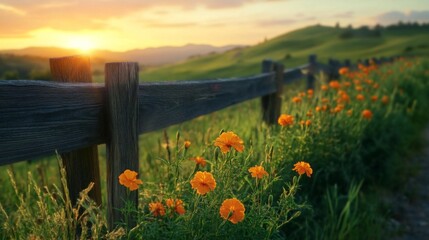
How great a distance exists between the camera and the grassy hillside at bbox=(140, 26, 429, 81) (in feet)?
152

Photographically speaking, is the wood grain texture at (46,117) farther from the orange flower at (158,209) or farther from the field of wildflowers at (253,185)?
the orange flower at (158,209)

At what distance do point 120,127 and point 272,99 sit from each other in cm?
360

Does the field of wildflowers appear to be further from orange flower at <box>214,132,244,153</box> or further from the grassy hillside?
the grassy hillside

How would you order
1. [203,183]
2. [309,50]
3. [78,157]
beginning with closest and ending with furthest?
[203,183] < [78,157] < [309,50]

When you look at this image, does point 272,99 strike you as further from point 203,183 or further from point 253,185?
point 203,183

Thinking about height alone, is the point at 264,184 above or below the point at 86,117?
below

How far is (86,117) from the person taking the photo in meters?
2.13

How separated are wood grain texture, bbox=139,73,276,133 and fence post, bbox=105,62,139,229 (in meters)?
0.18

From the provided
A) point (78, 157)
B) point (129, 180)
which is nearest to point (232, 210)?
→ point (129, 180)

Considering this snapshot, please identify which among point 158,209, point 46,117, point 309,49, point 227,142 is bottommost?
point 158,209

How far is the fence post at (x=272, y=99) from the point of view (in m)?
5.57

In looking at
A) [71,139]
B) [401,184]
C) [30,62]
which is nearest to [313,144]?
[401,184]

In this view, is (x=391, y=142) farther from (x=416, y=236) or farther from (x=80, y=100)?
(x=80, y=100)

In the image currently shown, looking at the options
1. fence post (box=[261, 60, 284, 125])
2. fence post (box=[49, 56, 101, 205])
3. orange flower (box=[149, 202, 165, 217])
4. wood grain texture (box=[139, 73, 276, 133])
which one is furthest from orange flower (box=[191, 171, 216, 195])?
fence post (box=[261, 60, 284, 125])
